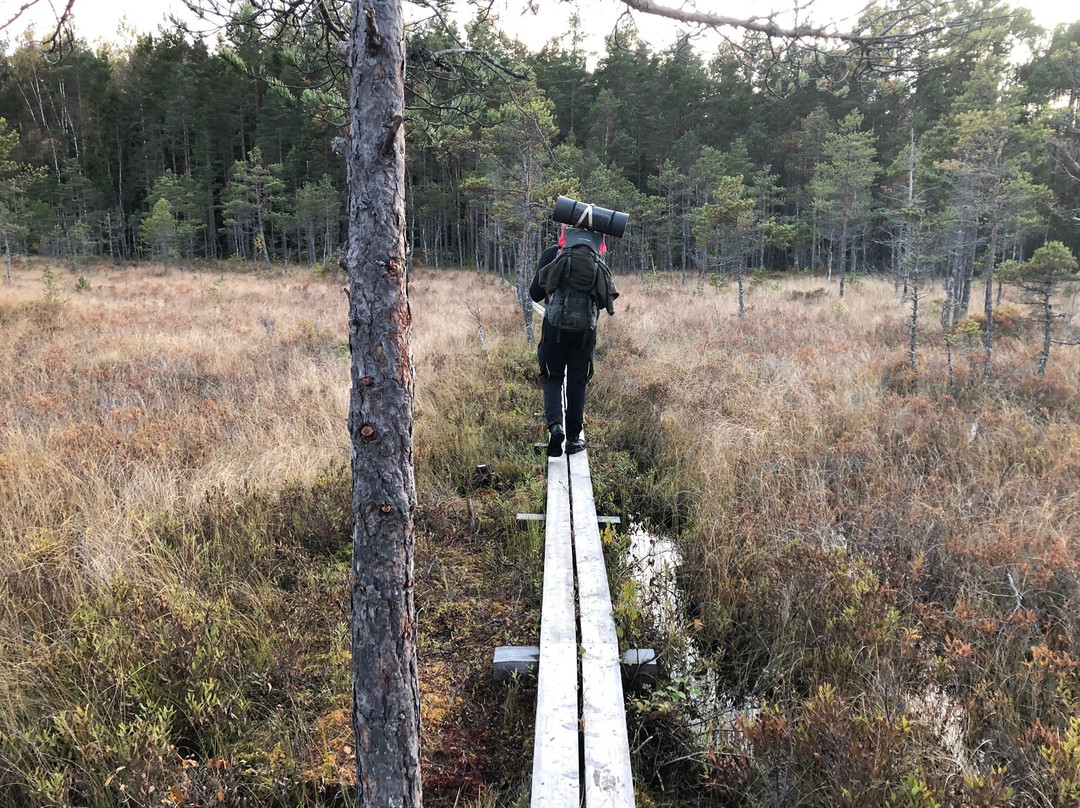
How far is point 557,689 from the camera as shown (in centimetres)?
238

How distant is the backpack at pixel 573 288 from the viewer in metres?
4.76

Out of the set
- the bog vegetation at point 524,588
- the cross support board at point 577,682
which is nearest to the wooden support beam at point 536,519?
the bog vegetation at point 524,588

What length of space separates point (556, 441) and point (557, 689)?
9.72 feet

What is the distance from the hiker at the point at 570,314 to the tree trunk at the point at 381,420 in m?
3.30

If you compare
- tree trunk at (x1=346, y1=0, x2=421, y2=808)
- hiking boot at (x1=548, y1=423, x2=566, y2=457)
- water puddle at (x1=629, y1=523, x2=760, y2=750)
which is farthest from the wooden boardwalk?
hiking boot at (x1=548, y1=423, x2=566, y2=457)

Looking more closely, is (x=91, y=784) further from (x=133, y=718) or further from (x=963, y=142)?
(x=963, y=142)

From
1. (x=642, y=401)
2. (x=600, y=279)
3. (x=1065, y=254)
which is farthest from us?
(x=1065, y=254)

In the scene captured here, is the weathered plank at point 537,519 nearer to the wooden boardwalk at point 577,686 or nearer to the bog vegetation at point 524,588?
the bog vegetation at point 524,588

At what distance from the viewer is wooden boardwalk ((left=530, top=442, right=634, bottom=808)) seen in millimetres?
1946

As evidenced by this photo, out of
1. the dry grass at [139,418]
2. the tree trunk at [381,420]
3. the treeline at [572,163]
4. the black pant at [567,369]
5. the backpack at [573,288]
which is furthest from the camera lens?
the treeline at [572,163]

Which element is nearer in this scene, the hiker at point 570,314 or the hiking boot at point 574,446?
the hiker at point 570,314

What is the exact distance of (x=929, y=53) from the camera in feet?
7.79

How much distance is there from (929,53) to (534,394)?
18.3ft

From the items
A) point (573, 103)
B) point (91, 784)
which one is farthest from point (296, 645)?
point (573, 103)
